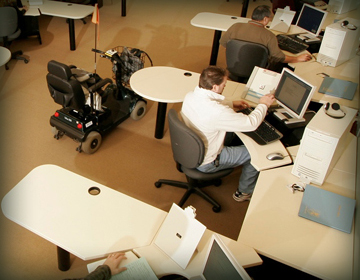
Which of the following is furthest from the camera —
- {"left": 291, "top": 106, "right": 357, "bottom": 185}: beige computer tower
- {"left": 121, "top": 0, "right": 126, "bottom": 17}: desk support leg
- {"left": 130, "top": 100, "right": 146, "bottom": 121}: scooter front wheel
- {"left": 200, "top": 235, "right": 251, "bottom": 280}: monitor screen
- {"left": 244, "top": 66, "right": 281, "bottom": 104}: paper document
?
{"left": 121, "top": 0, "right": 126, "bottom": 17}: desk support leg

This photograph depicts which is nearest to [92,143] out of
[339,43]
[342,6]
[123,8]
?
[339,43]

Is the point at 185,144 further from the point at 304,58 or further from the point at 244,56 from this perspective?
the point at 304,58

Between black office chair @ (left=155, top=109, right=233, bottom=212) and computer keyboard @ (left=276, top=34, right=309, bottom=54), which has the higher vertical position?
computer keyboard @ (left=276, top=34, right=309, bottom=54)

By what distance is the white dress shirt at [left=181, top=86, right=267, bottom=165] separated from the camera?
98.7 inches

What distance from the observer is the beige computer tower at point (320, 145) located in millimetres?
2221

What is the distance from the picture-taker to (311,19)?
4406 mm

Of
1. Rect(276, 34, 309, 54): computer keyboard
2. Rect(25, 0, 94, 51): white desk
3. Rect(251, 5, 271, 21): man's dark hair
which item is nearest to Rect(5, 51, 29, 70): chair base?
Rect(25, 0, 94, 51): white desk

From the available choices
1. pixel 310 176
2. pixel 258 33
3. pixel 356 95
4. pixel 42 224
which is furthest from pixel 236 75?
pixel 42 224

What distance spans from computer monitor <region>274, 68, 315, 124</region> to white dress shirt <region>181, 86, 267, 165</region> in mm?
339

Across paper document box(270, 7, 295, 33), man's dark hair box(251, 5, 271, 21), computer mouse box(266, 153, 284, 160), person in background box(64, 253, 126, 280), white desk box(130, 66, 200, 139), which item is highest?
man's dark hair box(251, 5, 271, 21)

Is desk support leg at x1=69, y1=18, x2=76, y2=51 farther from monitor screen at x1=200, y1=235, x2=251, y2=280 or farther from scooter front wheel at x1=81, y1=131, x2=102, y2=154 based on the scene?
monitor screen at x1=200, y1=235, x2=251, y2=280

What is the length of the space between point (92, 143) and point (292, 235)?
7.09ft

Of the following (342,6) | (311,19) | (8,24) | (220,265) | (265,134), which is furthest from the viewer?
(342,6)

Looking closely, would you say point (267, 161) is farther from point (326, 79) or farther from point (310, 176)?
point (326, 79)
